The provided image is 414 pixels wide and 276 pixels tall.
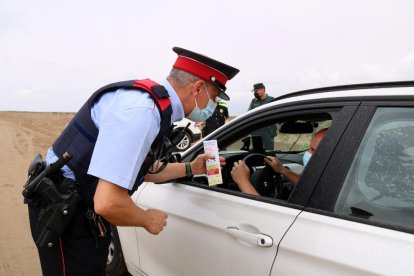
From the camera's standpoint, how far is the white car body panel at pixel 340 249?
1.27 m

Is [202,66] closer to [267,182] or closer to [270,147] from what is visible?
[267,182]

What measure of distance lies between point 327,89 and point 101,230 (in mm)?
1279

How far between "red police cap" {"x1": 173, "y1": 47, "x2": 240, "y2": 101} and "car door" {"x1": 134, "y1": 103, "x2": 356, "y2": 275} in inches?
11.8

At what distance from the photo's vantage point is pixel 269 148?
326 centimetres

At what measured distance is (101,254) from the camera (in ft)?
6.40

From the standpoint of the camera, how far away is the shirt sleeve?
1.45 metres

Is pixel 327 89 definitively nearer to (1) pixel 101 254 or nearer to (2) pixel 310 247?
(2) pixel 310 247

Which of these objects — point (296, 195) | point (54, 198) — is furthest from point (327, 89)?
point (54, 198)

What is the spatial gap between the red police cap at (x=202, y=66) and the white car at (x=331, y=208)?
0.30m

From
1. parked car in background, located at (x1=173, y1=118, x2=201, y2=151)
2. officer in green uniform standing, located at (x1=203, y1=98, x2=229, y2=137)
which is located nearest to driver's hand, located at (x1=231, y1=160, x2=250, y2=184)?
officer in green uniform standing, located at (x1=203, y1=98, x2=229, y2=137)

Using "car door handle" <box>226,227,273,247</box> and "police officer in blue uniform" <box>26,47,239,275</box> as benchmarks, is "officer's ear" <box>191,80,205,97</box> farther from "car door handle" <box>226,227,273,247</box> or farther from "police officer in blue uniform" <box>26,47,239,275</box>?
"car door handle" <box>226,227,273,247</box>

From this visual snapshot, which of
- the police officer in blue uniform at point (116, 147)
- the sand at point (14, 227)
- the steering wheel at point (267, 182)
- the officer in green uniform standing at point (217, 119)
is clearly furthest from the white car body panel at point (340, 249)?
the officer in green uniform standing at point (217, 119)

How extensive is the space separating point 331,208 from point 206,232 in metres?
0.68

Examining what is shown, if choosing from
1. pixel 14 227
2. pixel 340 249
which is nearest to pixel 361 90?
pixel 340 249
